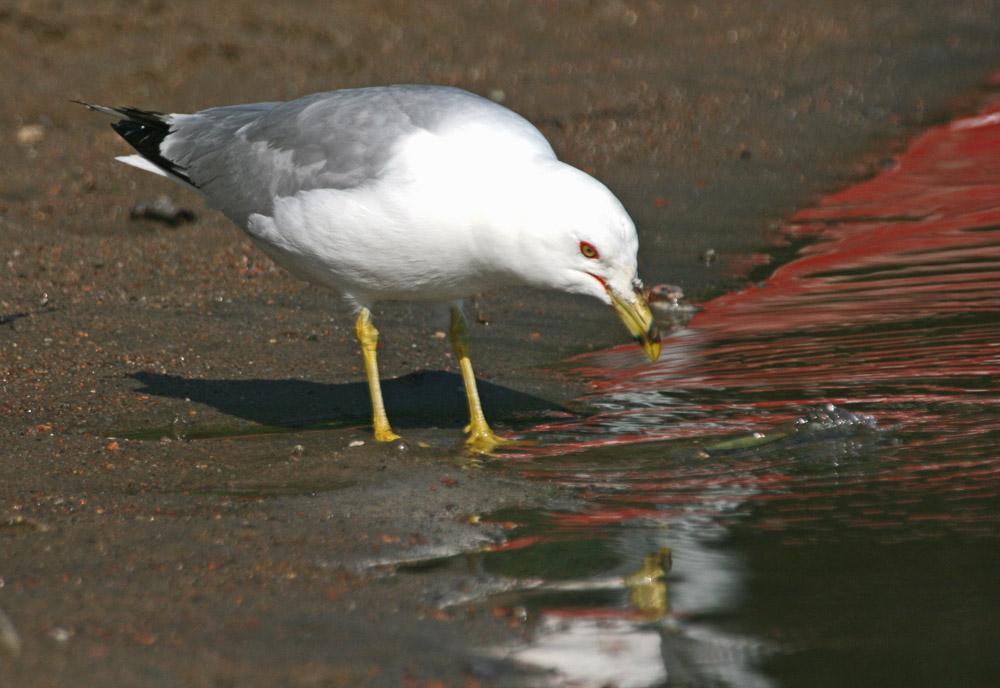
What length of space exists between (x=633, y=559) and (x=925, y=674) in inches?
34.8

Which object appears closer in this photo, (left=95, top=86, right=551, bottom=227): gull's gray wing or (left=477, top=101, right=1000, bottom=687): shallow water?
(left=477, top=101, right=1000, bottom=687): shallow water

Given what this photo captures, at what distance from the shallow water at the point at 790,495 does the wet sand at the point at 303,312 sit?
274mm

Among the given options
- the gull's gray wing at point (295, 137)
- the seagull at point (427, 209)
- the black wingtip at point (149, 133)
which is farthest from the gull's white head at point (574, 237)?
the black wingtip at point (149, 133)

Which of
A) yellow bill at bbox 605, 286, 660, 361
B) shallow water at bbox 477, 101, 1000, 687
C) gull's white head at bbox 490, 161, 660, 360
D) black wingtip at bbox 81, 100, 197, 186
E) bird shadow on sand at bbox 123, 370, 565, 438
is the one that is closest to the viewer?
shallow water at bbox 477, 101, 1000, 687

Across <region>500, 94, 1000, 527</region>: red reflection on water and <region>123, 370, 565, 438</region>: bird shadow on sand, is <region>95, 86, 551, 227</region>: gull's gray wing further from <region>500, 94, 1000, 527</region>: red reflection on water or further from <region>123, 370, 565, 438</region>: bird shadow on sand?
Result: <region>500, 94, 1000, 527</region>: red reflection on water

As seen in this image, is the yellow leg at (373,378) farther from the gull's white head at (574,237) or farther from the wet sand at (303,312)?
the gull's white head at (574,237)

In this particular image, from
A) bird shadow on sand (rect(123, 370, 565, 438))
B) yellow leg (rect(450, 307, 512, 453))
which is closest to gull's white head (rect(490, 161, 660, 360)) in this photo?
yellow leg (rect(450, 307, 512, 453))

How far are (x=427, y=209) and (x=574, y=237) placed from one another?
54 centimetres

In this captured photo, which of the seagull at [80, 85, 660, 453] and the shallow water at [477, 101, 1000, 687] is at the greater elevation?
the seagull at [80, 85, 660, 453]

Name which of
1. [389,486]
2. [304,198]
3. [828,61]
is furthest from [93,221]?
[828,61]

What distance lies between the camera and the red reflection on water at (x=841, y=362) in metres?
4.05

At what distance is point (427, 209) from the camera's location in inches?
167

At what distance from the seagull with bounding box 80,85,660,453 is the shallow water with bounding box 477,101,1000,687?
0.57 m

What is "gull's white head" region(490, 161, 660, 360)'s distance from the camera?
404 cm
